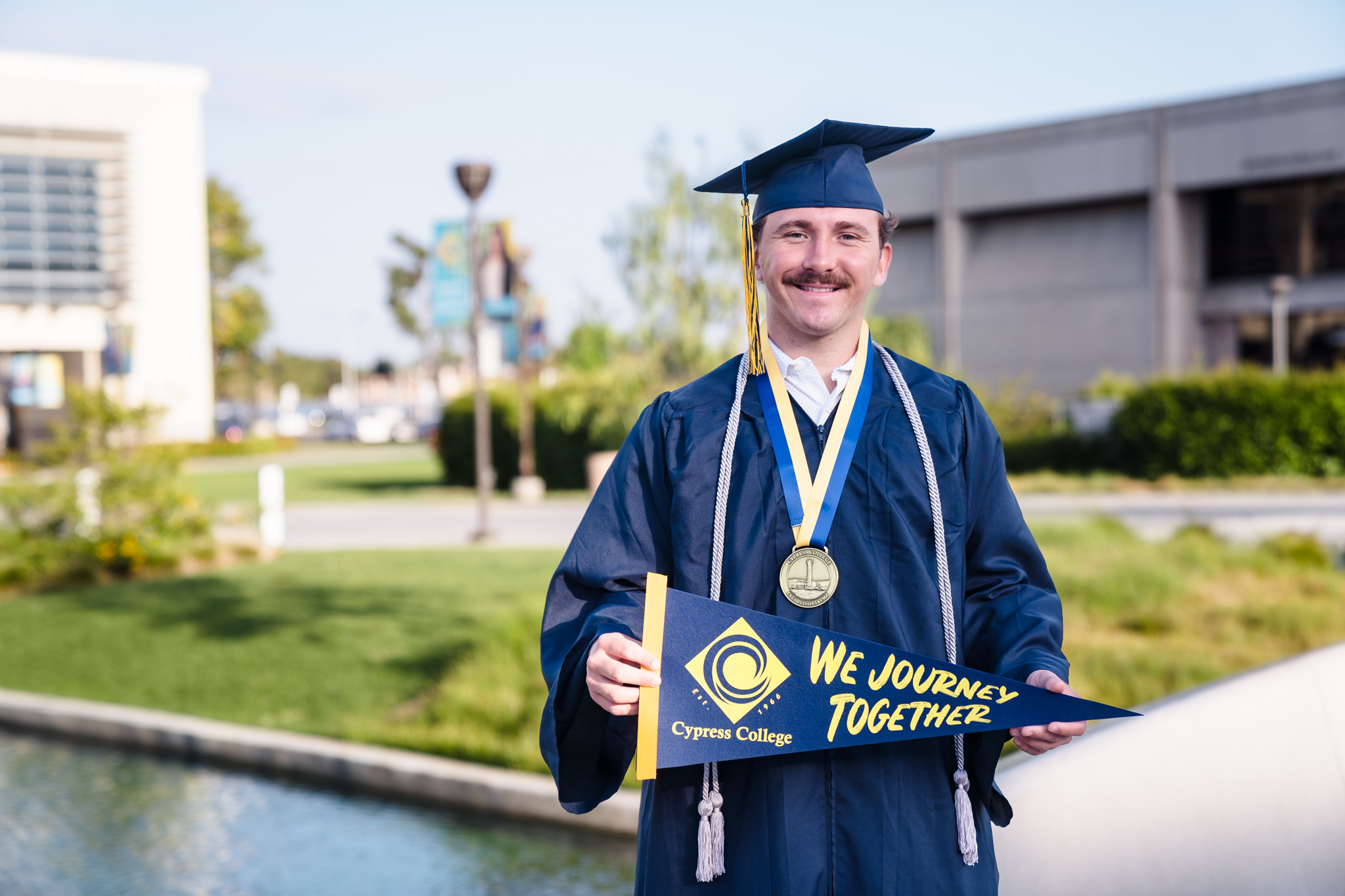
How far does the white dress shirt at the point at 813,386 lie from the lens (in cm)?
204

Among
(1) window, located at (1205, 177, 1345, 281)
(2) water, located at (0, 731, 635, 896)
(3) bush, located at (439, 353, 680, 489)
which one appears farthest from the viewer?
(1) window, located at (1205, 177, 1345, 281)

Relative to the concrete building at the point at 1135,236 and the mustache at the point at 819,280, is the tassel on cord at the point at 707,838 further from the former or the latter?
the concrete building at the point at 1135,236

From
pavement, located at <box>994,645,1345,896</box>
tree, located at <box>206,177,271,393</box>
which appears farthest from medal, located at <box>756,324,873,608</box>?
tree, located at <box>206,177,271,393</box>

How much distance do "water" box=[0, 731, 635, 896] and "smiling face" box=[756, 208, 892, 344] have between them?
3.25m

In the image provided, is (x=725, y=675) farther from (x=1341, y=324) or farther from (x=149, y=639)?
(x=1341, y=324)

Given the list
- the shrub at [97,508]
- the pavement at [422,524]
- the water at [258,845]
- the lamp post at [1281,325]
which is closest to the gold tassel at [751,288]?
the water at [258,845]

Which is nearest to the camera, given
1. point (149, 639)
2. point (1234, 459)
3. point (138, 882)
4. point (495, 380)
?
point (138, 882)

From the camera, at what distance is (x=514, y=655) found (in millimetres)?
6816

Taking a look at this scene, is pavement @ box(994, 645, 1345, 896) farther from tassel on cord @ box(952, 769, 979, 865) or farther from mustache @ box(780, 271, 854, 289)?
mustache @ box(780, 271, 854, 289)

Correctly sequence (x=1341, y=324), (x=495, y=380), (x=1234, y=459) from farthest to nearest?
1. (x=1341, y=324)
2. (x=495, y=380)
3. (x=1234, y=459)

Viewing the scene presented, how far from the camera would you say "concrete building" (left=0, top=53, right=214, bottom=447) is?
39.3 meters

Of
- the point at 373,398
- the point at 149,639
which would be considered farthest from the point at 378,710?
the point at 373,398

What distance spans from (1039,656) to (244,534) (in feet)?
45.6

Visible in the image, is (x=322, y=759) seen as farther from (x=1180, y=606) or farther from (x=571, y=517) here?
(x=571, y=517)
